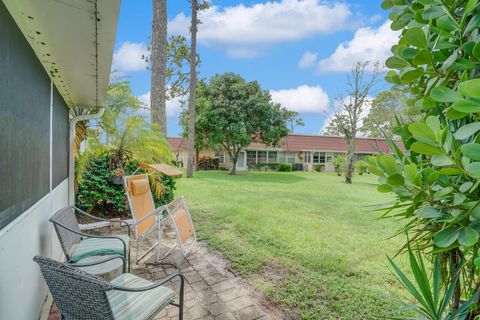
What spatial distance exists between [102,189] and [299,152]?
83.7 feet

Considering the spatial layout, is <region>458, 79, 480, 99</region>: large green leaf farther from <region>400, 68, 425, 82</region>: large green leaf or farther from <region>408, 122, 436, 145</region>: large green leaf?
<region>400, 68, 425, 82</region>: large green leaf

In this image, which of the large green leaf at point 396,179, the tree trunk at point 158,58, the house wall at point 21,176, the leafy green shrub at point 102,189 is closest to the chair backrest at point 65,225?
the house wall at point 21,176

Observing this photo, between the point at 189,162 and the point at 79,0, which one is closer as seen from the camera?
the point at 79,0

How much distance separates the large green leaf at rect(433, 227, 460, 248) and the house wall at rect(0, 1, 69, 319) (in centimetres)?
217

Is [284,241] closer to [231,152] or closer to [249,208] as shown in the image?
[249,208]

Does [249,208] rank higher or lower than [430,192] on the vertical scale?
lower

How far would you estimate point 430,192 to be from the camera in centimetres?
93

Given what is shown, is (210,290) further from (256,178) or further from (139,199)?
(256,178)

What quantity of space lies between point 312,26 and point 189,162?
9.88 metres

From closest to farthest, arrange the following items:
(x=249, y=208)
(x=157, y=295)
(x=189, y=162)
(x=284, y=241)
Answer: (x=157, y=295), (x=284, y=241), (x=249, y=208), (x=189, y=162)

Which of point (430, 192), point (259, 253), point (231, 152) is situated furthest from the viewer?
point (231, 152)

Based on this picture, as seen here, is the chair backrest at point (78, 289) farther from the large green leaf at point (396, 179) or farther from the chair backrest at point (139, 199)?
the chair backrest at point (139, 199)

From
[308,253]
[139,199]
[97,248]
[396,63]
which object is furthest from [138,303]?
[308,253]

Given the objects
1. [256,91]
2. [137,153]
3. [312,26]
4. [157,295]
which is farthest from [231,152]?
[157,295]
